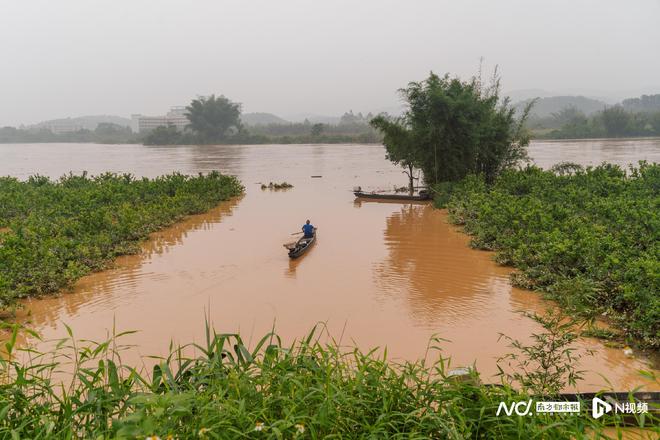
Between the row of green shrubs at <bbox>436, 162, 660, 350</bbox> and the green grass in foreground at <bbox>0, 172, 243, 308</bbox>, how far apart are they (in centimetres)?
904

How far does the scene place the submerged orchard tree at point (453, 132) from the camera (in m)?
18.6

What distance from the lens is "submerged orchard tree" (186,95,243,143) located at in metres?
74.4

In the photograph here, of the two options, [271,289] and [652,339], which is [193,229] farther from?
[652,339]

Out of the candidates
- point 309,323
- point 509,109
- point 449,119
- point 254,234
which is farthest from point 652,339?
point 509,109

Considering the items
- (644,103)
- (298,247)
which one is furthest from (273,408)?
(644,103)

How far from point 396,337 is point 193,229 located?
375 inches

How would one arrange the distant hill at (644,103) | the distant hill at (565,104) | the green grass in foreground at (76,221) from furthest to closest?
the distant hill at (565,104)
the distant hill at (644,103)
the green grass in foreground at (76,221)

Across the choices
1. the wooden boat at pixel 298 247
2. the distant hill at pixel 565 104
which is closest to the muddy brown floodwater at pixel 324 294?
the wooden boat at pixel 298 247

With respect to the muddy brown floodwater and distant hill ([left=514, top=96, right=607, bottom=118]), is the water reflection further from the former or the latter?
distant hill ([left=514, top=96, right=607, bottom=118])

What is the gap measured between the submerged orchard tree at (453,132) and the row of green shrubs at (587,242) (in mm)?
4025

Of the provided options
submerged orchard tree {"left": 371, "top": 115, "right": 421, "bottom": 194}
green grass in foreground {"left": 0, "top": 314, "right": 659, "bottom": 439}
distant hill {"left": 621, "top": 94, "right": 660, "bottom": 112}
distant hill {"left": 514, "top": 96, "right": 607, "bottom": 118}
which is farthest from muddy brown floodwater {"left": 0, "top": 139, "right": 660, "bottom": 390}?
distant hill {"left": 514, "top": 96, "right": 607, "bottom": 118}

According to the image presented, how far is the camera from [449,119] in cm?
1869

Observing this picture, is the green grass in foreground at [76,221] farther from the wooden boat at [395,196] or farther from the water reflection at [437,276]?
the water reflection at [437,276]

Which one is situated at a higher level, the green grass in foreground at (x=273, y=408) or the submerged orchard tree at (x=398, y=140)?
the submerged orchard tree at (x=398, y=140)
